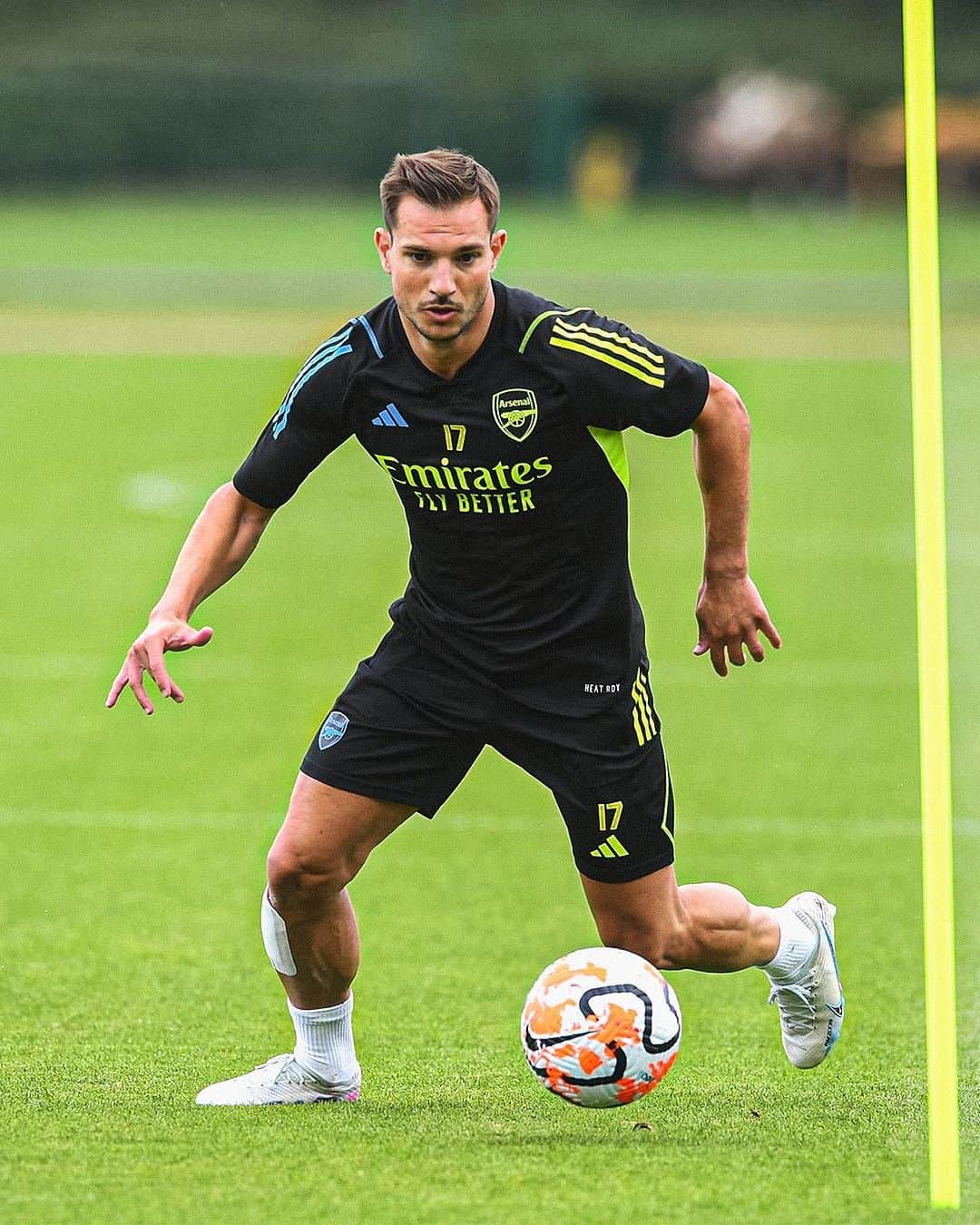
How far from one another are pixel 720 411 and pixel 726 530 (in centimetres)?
33

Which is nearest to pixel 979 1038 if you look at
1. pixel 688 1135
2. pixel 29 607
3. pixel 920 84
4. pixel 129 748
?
pixel 688 1135

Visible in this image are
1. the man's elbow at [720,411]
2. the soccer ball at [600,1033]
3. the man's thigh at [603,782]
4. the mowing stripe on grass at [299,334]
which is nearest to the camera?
the soccer ball at [600,1033]

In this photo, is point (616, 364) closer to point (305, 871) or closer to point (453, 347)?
point (453, 347)

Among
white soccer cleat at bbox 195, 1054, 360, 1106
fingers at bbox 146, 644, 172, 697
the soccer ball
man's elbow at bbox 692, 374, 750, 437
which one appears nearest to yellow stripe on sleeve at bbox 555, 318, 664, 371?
man's elbow at bbox 692, 374, 750, 437

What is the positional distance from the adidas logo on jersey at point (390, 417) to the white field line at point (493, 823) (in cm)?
389

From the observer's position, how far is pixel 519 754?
18.7 ft

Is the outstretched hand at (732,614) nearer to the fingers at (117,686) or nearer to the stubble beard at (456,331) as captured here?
the stubble beard at (456,331)

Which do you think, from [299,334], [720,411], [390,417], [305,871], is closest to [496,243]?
[390,417]

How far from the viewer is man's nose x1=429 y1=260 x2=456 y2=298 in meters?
5.26

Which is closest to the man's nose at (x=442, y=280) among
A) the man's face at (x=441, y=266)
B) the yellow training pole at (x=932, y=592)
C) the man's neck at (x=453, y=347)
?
the man's face at (x=441, y=266)

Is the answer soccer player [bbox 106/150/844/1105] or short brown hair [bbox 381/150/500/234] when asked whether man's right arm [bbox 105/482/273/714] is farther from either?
short brown hair [bbox 381/150/500/234]

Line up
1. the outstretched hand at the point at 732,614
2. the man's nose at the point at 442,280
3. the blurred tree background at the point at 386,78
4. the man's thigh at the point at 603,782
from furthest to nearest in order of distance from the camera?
the blurred tree background at the point at 386,78 → the outstretched hand at the point at 732,614 → the man's thigh at the point at 603,782 → the man's nose at the point at 442,280

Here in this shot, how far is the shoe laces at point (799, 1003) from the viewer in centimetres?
589

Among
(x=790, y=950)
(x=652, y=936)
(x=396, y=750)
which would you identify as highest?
(x=396, y=750)
